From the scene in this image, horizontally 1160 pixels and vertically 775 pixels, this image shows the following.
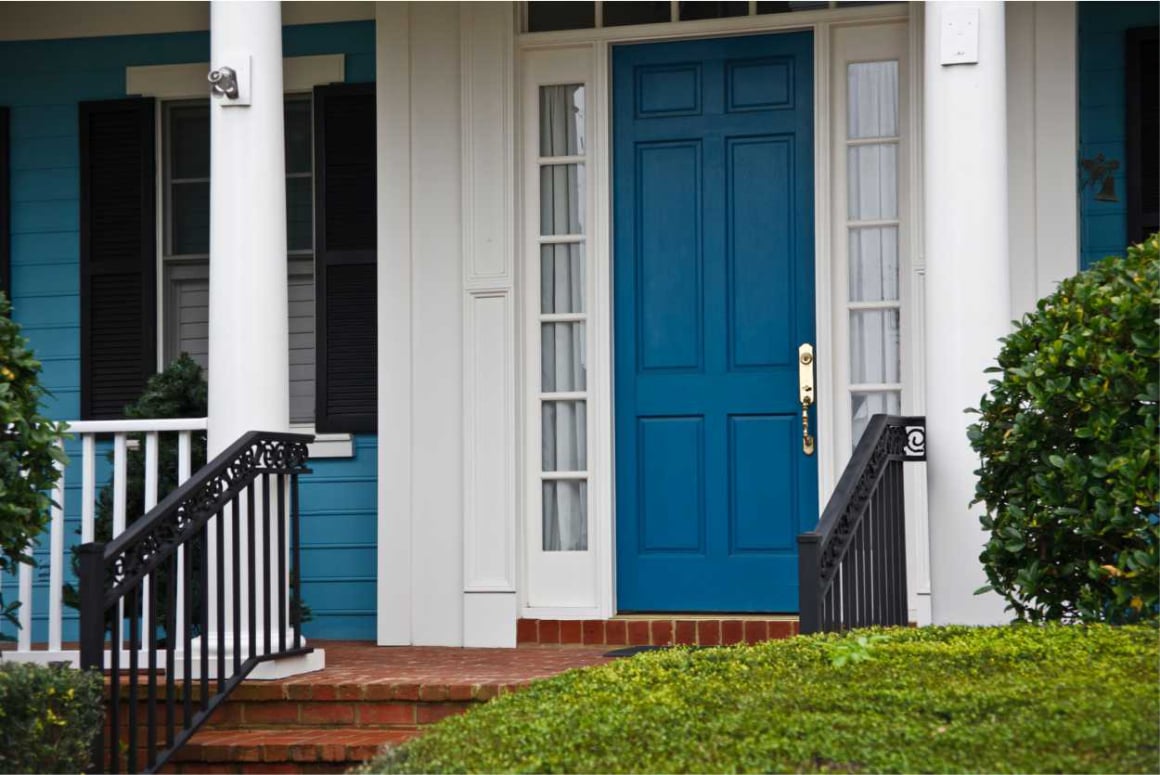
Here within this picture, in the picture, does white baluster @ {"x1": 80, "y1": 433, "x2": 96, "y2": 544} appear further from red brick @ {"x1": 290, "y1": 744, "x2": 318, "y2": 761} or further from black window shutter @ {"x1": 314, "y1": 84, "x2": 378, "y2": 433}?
black window shutter @ {"x1": 314, "y1": 84, "x2": 378, "y2": 433}

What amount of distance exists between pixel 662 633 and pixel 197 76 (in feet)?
11.7

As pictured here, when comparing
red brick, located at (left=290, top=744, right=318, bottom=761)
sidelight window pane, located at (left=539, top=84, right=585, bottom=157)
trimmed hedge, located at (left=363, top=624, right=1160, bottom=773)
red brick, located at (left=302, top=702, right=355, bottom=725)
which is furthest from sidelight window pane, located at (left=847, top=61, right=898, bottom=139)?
red brick, located at (left=290, top=744, right=318, bottom=761)

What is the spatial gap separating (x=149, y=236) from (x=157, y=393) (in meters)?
1.15

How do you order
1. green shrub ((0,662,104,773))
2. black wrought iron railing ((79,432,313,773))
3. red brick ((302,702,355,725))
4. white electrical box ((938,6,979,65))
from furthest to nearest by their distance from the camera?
white electrical box ((938,6,979,65))
red brick ((302,702,355,725))
black wrought iron railing ((79,432,313,773))
green shrub ((0,662,104,773))

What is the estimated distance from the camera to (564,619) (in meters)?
7.02

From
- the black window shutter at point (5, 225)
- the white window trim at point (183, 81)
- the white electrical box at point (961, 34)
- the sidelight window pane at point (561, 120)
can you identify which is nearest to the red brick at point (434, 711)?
the white window trim at point (183, 81)

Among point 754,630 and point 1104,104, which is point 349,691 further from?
point 1104,104

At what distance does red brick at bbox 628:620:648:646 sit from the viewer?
22.6 ft

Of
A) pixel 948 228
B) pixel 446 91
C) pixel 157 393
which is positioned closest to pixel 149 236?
pixel 157 393

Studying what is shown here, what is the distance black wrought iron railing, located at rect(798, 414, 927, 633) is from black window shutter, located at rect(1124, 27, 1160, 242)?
153 centimetres

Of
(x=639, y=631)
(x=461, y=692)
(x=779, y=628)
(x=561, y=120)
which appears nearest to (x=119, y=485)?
(x=461, y=692)

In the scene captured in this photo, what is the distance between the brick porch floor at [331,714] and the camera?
5.34 metres

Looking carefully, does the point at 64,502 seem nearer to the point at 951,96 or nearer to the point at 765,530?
the point at 765,530

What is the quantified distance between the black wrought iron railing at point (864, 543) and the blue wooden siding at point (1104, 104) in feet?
4.61
